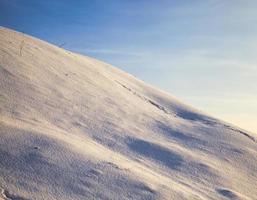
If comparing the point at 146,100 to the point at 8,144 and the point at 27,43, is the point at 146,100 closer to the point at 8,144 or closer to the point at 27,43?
the point at 27,43

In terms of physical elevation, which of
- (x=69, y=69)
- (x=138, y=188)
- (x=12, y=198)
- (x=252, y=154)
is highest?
(x=69, y=69)

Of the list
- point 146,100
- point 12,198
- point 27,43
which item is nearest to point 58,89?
point 27,43

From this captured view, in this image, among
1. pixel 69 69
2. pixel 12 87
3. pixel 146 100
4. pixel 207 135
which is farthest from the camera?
pixel 146 100

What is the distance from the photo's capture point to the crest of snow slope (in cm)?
559

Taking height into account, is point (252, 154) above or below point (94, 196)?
above

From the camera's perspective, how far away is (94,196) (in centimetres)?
539

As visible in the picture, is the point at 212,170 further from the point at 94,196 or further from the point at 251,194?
the point at 94,196

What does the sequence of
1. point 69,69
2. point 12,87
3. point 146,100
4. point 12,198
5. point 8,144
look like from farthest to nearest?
point 146,100, point 69,69, point 12,87, point 8,144, point 12,198

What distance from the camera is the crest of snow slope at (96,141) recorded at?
220 inches

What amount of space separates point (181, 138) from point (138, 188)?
3.26 meters

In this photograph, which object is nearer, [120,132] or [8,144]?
[8,144]

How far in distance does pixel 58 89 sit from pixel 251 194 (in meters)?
4.79

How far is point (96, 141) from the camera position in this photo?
7.25 m

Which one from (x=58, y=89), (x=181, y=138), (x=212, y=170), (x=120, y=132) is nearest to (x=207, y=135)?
(x=181, y=138)
